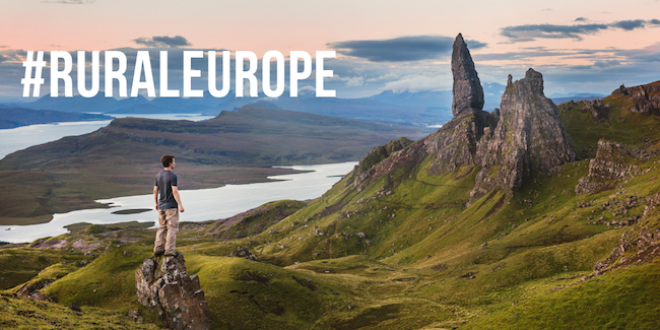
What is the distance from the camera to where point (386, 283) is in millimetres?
112188

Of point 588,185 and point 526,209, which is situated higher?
point 588,185

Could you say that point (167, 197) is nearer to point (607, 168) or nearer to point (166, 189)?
point (166, 189)

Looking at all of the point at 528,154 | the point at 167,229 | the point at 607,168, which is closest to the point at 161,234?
the point at 167,229

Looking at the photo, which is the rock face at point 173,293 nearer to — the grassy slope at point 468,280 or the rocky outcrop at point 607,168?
the grassy slope at point 468,280

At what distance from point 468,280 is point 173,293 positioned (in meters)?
79.6

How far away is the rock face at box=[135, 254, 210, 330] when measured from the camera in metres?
48.7

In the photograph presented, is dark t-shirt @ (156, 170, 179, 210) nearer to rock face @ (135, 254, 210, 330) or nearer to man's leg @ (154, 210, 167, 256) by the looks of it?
man's leg @ (154, 210, 167, 256)

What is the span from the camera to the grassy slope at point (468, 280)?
54.7 meters

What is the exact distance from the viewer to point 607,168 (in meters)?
148

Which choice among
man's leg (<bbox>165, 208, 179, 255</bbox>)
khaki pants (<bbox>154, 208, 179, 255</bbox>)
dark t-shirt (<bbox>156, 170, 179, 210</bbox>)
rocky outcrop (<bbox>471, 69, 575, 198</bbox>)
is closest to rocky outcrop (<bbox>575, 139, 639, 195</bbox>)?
rocky outcrop (<bbox>471, 69, 575, 198</bbox>)

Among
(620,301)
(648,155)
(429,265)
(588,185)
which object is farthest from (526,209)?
(620,301)

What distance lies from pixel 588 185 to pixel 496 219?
3531 cm

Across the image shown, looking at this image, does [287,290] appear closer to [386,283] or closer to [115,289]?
[115,289]

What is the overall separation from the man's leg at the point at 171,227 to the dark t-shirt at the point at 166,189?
61 centimetres
